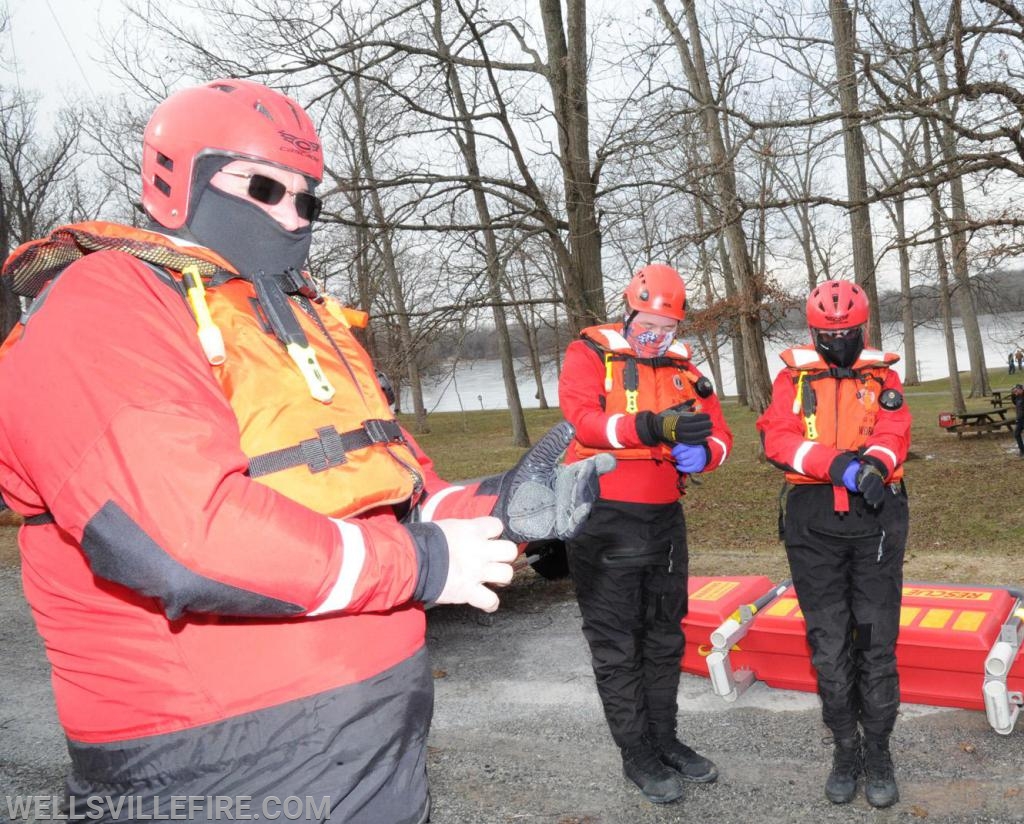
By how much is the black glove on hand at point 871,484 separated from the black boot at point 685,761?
1568 mm

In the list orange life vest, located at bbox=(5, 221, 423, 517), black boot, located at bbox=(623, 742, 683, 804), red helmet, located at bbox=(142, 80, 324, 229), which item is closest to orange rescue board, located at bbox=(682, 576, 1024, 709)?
black boot, located at bbox=(623, 742, 683, 804)

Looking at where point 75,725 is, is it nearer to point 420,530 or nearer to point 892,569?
point 420,530

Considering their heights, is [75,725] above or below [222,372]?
below

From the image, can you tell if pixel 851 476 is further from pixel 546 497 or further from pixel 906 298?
pixel 906 298

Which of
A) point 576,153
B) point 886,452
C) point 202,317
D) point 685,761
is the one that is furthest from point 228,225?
point 576,153

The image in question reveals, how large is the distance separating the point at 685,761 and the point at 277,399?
344 cm

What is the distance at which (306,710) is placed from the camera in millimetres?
1613

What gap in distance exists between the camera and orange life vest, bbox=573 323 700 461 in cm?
438

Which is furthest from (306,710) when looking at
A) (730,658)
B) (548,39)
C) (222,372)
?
(548,39)

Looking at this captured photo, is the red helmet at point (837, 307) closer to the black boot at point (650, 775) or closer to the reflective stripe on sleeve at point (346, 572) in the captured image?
the black boot at point (650, 775)

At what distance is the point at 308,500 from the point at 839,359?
3.41m

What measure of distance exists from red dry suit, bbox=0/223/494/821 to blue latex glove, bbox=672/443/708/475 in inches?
98.6

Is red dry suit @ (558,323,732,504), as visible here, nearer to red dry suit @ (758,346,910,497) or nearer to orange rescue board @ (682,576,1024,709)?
red dry suit @ (758,346,910,497)

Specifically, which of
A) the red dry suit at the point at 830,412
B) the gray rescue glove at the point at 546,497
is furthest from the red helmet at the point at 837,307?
the gray rescue glove at the point at 546,497
